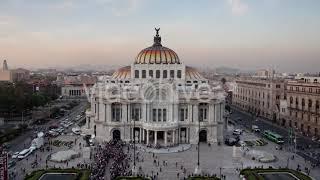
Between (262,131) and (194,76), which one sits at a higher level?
(194,76)

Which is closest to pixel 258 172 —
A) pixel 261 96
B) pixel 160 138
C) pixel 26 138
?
pixel 160 138

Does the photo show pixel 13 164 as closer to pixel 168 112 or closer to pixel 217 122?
pixel 168 112

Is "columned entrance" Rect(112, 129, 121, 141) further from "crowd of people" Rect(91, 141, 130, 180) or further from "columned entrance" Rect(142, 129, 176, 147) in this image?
"columned entrance" Rect(142, 129, 176, 147)

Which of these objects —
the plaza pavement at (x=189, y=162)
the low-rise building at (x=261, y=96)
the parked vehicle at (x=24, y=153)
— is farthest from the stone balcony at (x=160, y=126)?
the low-rise building at (x=261, y=96)

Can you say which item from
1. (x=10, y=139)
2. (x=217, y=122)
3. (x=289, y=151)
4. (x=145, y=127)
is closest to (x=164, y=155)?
(x=145, y=127)

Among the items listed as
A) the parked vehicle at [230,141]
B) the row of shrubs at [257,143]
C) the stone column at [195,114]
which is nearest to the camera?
the row of shrubs at [257,143]

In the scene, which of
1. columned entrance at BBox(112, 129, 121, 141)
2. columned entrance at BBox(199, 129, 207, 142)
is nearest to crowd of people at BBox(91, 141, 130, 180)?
columned entrance at BBox(112, 129, 121, 141)

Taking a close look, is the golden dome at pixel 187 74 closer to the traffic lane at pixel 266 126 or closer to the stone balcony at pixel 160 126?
the stone balcony at pixel 160 126
